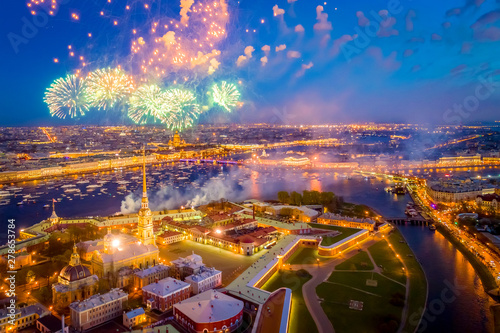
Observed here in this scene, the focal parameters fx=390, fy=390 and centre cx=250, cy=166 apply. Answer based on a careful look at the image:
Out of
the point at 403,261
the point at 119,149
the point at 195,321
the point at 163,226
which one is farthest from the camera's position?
the point at 119,149

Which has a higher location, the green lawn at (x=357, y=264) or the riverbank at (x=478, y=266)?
the green lawn at (x=357, y=264)

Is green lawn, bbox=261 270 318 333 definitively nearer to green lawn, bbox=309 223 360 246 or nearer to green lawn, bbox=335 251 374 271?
green lawn, bbox=335 251 374 271

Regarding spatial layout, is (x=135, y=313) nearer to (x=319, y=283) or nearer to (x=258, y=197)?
(x=319, y=283)

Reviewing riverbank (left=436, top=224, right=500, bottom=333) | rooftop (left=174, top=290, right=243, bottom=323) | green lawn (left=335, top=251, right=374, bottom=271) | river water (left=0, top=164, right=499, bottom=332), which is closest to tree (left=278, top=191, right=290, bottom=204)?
river water (left=0, top=164, right=499, bottom=332)

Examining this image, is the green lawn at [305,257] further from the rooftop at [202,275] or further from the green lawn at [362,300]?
the rooftop at [202,275]

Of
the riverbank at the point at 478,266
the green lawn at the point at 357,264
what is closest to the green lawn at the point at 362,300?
the green lawn at the point at 357,264

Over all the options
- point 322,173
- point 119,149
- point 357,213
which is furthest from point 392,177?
point 119,149

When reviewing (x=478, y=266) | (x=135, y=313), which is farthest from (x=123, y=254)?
(x=478, y=266)

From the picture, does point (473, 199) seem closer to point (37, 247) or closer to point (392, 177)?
point (392, 177)
